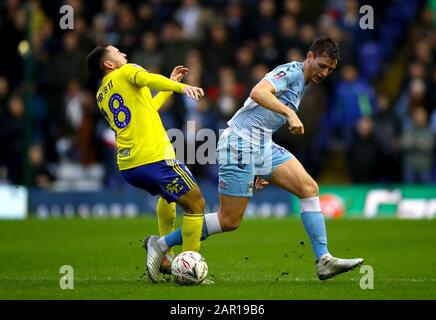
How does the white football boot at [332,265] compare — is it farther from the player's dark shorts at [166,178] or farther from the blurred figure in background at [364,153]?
the blurred figure in background at [364,153]

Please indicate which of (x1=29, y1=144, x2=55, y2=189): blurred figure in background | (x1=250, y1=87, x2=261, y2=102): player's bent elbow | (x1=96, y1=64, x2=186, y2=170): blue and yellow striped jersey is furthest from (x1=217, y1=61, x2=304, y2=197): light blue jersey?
(x1=29, y1=144, x2=55, y2=189): blurred figure in background

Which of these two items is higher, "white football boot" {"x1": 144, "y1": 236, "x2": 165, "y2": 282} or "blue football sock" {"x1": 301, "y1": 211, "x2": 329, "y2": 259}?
"blue football sock" {"x1": 301, "y1": 211, "x2": 329, "y2": 259}

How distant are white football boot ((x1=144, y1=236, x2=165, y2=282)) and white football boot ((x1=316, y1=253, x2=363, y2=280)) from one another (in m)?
1.61

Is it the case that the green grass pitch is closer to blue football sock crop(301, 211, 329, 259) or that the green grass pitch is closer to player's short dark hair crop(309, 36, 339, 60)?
blue football sock crop(301, 211, 329, 259)

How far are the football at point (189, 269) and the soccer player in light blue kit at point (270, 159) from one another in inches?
17.4

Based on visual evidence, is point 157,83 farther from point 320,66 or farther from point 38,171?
point 38,171

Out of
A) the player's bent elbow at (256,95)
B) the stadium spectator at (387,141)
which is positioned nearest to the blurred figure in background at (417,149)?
the stadium spectator at (387,141)

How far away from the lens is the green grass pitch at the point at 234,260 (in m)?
9.13

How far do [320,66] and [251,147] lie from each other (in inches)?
43.3

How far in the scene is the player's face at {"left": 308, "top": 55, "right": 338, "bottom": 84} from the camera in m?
9.98

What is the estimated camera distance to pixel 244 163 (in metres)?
10.2
